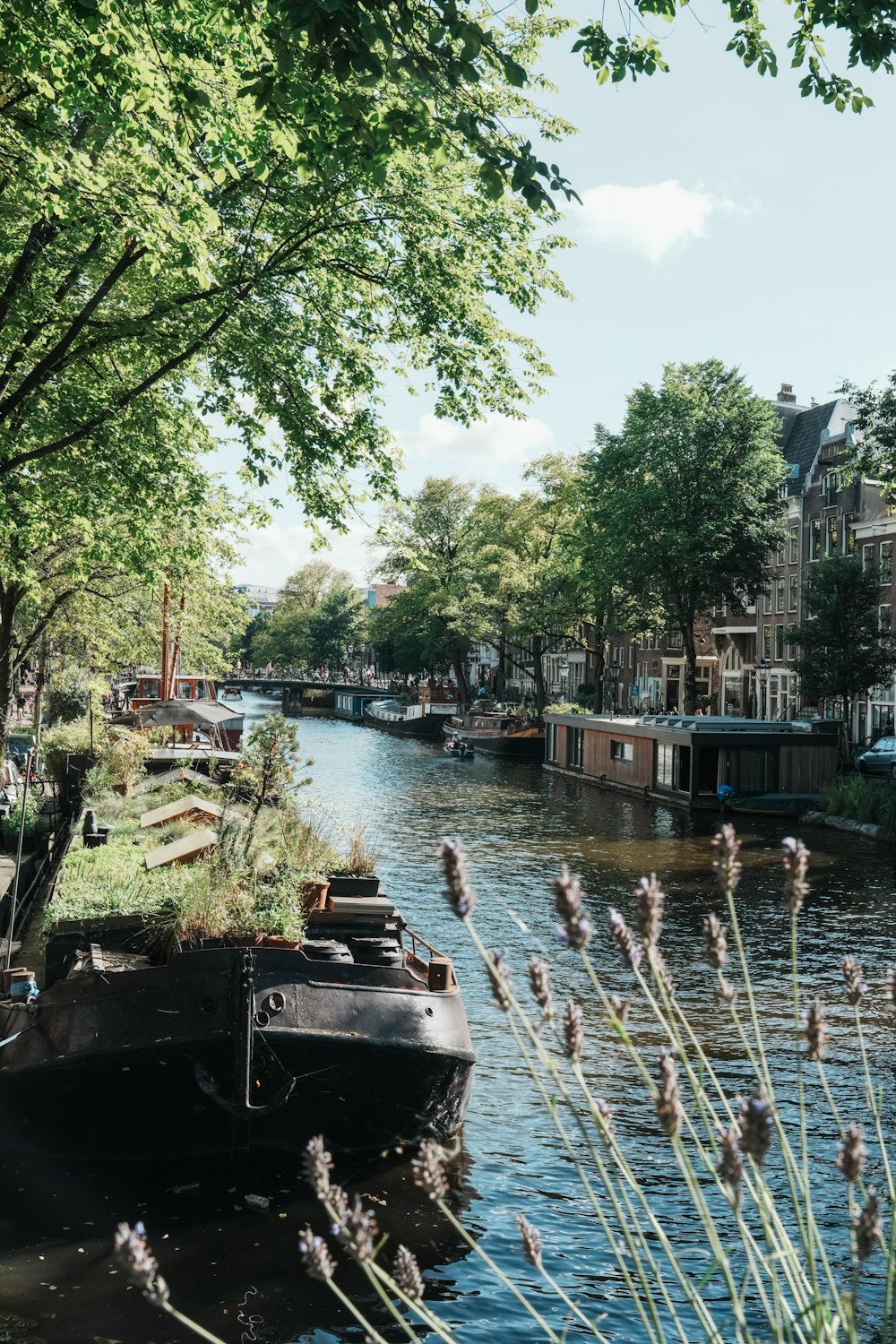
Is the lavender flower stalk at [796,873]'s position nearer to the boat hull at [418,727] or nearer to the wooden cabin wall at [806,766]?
the wooden cabin wall at [806,766]

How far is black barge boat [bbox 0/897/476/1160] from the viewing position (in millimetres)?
10742

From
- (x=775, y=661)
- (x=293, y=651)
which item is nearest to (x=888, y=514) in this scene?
Result: (x=775, y=661)

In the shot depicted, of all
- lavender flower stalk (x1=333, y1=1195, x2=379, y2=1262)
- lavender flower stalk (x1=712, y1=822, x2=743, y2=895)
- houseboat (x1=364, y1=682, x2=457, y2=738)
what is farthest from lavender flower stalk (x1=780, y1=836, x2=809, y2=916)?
houseboat (x1=364, y1=682, x2=457, y2=738)

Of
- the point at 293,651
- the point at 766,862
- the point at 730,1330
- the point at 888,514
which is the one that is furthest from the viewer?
the point at 293,651

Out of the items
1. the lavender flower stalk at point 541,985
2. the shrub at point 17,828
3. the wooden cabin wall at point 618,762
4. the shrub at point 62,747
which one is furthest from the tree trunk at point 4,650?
the wooden cabin wall at point 618,762

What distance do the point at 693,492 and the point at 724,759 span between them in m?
14.5

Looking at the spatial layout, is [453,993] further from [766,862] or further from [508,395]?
[766,862]

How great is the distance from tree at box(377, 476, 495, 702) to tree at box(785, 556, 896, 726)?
30.4m

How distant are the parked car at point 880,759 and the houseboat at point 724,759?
139cm

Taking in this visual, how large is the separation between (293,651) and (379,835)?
12407 cm

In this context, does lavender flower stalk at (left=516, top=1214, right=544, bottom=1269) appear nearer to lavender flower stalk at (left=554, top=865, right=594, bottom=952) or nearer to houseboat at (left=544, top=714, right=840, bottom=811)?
lavender flower stalk at (left=554, top=865, right=594, bottom=952)

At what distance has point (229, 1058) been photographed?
422 inches

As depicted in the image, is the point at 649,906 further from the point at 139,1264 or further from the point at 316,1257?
the point at 139,1264

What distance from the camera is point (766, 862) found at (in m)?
31.2
